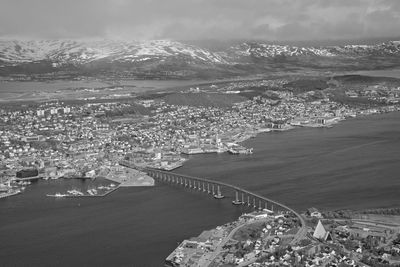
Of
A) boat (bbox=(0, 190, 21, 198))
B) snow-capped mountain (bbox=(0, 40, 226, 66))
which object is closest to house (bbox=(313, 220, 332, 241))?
boat (bbox=(0, 190, 21, 198))

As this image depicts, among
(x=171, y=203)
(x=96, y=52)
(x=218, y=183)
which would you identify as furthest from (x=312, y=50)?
(x=171, y=203)

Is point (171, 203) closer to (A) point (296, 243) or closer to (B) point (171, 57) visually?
(A) point (296, 243)

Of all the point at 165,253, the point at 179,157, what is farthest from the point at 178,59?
→ the point at 165,253

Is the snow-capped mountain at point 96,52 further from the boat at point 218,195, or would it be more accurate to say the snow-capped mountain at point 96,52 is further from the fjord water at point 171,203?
the boat at point 218,195

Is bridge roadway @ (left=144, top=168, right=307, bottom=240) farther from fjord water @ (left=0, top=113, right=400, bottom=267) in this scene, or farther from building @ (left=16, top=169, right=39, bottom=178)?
building @ (left=16, top=169, right=39, bottom=178)

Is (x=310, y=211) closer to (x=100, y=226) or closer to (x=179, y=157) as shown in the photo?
(x=100, y=226)

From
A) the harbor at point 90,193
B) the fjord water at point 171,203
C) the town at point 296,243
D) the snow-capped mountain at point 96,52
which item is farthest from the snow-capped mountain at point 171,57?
the town at point 296,243
